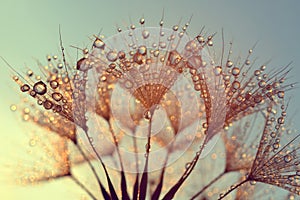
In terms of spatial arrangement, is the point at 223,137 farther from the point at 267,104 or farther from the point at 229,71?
the point at 229,71

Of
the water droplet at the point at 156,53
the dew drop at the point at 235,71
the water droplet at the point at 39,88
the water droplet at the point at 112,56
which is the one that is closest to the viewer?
the water droplet at the point at 39,88

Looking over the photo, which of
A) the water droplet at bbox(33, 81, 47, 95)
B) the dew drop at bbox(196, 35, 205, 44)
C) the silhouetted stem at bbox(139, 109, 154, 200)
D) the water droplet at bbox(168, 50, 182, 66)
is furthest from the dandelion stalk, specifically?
the water droplet at bbox(33, 81, 47, 95)

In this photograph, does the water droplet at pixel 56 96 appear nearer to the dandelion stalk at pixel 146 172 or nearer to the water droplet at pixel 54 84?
the water droplet at pixel 54 84

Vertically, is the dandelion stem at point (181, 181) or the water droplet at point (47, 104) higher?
the water droplet at point (47, 104)

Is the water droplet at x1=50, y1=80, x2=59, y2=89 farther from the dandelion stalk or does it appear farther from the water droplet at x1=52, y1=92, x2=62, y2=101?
the dandelion stalk

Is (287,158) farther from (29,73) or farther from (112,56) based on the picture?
(29,73)

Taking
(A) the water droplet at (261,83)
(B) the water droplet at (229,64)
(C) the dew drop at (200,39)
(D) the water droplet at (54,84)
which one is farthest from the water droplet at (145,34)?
(A) the water droplet at (261,83)

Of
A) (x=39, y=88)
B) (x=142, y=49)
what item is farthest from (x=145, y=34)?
(x=39, y=88)

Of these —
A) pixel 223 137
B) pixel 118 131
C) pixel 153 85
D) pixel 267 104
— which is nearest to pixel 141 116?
pixel 118 131

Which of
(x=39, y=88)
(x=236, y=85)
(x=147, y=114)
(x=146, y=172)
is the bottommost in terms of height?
(x=146, y=172)

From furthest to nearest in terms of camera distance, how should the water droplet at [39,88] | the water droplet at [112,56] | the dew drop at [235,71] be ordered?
the dew drop at [235,71], the water droplet at [112,56], the water droplet at [39,88]

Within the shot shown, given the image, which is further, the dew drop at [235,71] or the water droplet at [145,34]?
the dew drop at [235,71]
